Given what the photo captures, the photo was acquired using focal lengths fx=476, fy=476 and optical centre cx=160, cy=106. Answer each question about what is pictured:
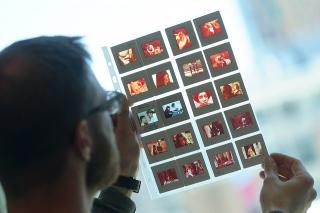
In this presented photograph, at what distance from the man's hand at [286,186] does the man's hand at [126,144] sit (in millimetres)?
276

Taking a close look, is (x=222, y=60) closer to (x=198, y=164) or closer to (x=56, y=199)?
(x=198, y=164)

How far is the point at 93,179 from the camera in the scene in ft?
2.44

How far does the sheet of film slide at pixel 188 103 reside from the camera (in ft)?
3.40

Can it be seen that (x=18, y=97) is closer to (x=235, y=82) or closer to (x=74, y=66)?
(x=74, y=66)

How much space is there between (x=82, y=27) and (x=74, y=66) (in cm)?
47

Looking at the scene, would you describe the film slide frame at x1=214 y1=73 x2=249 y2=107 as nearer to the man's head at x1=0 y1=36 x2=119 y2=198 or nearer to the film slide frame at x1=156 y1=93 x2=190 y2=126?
the film slide frame at x1=156 y1=93 x2=190 y2=126

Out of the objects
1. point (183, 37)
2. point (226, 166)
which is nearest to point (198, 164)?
point (226, 166)

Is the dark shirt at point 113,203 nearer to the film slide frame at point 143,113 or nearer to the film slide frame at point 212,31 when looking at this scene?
the film slide frame at point 143,113

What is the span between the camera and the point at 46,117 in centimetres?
68

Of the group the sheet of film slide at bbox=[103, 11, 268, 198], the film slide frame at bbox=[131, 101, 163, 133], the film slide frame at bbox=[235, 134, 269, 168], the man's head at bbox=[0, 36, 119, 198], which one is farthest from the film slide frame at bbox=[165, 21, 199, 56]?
the man's head at bbox=[0, 36, 119, 198]

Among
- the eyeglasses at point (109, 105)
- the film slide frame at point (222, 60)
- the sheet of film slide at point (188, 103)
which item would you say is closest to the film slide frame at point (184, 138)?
the sheet of film slide at point (188, 103)

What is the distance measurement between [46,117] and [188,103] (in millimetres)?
443

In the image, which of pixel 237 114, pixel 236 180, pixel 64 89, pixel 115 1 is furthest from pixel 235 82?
pixel 64 89

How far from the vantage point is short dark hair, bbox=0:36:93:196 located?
0.67m
